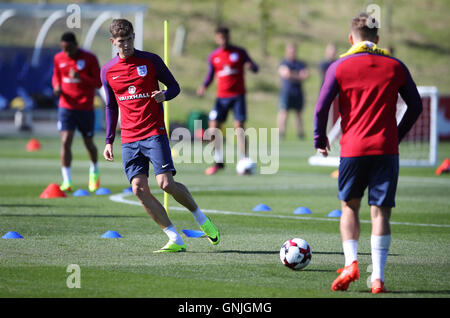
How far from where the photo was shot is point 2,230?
30.5ft

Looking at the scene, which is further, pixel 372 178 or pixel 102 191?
pixel 102 191

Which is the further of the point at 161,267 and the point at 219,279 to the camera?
the point at 161,267

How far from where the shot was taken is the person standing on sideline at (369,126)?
630cm

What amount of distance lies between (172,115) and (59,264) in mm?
28525

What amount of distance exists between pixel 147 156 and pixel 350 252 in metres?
2.40

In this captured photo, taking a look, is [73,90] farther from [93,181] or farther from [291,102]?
[291,102]

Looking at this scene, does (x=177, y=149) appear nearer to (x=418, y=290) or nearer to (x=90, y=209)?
(x=90, y=209)

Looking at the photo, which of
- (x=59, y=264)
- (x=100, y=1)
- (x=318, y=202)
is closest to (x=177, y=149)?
(x=318, y=202)

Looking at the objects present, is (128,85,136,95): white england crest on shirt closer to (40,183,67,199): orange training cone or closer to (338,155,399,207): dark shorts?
(338,155,399,207): dark shorts

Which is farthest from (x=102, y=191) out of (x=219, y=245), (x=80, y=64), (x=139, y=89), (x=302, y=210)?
(x=139, y=89)

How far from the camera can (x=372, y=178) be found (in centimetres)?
638

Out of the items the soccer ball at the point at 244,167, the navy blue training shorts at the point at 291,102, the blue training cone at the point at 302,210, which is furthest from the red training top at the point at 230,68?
the navy blue training shorts at the point at 291,102

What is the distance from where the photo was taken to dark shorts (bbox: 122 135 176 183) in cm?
790

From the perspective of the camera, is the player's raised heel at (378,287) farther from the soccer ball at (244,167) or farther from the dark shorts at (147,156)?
the soccer ball at (244,167)
